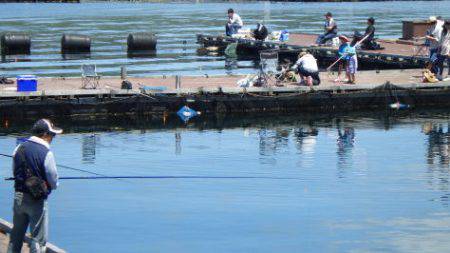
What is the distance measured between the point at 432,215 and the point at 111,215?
6.23 m

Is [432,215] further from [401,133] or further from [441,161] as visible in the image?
[401,133]

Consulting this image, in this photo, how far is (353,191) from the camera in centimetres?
2184

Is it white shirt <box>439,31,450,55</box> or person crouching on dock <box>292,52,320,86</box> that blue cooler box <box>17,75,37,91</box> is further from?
white shirt <box>439,31,450,55</box>

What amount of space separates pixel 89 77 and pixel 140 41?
25.9 meters

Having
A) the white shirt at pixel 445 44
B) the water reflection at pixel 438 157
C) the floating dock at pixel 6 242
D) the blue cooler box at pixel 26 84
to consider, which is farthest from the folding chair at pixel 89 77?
the floating dock at pixel 6 242

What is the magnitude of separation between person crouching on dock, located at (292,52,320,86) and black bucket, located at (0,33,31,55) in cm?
2766

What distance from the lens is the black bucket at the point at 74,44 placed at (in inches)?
2261

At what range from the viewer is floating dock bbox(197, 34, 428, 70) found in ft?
132

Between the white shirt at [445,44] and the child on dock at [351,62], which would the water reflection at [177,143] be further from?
the white shirt at [445,44]

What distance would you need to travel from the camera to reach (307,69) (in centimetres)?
3272

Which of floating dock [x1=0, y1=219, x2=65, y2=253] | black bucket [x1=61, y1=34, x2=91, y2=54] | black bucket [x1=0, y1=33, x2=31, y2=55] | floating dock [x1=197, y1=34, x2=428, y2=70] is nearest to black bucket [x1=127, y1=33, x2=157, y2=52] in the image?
black bucket [x1=61, y1=34, x2=91, y2=54]

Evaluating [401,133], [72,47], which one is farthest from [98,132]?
[72,47]

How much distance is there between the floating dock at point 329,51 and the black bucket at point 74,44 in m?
6.86

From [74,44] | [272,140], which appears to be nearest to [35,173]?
[272,140]
